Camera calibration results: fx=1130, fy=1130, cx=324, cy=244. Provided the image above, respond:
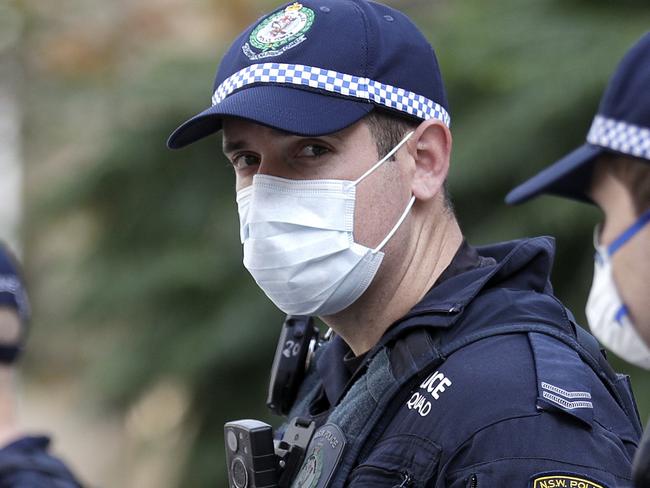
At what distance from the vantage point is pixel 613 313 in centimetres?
176

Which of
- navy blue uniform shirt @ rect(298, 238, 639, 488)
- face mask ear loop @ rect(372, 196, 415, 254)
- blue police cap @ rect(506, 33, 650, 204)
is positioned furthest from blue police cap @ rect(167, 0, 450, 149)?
blue police cap @ rect(506, 33, 650, 204)

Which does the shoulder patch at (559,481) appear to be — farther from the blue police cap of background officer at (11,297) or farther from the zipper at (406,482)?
the blue police cap of background officer at (11,297)

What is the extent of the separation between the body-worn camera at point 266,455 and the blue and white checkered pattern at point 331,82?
0.70m

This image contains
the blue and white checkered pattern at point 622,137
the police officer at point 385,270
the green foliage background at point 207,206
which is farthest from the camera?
the green foliage background at point 207,206

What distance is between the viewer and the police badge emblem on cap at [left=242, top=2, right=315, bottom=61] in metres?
2.38

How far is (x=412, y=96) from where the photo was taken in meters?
2.41

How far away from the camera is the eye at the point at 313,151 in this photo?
2.40 m

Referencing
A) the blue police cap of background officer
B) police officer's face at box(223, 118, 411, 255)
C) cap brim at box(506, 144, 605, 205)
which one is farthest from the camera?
the blue police cap of background officer

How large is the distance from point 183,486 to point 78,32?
4677 millimetres

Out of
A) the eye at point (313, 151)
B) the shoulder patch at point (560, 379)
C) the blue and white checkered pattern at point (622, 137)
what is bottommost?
the shoulder patch at point (560, 379)

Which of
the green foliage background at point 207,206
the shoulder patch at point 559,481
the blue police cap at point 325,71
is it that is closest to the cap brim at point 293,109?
the blue police cap at point 325,71

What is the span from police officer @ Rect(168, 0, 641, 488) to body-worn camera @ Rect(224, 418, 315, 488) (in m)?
0.06

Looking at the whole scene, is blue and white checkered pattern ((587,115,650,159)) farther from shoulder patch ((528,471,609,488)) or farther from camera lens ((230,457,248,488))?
camera lens ((230,457,248,488))

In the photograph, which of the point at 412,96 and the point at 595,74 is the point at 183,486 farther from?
the point at 412,96
